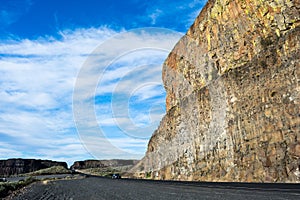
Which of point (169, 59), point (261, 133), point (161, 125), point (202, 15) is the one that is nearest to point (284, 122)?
point (261, 133)

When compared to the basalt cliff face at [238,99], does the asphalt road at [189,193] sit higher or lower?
lower

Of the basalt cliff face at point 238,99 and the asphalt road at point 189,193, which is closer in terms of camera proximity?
the asphalt road at point 189,193

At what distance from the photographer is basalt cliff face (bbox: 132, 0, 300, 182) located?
105 ft

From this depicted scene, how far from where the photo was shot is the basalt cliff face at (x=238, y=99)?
32125 millimetres

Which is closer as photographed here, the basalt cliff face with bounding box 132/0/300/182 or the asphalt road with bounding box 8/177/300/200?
the asphalt road with bounding box 8/177/300/200

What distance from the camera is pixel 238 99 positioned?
40.5 metres

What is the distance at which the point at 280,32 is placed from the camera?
125 feet

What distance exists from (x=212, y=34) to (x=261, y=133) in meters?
22.1

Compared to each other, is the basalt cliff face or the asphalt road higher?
the basalt cliff face

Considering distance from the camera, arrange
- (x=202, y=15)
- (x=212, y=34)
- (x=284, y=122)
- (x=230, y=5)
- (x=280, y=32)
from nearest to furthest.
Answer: (x=284, y=122)
(x=280, y=32)
(x=230, y=5)
(x=212, y=34)
(x=202, y=15)

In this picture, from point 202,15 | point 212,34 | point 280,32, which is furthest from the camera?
point 202,15

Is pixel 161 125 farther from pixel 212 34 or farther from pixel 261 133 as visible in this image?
pixel 261 133

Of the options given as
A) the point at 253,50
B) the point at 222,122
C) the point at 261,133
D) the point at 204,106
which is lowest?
the point at 261,133

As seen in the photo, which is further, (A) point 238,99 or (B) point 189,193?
(A) point 238,99
